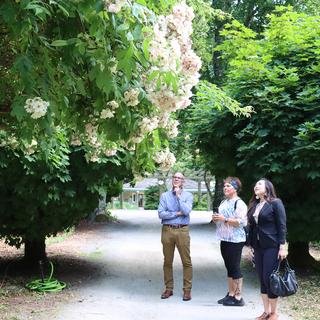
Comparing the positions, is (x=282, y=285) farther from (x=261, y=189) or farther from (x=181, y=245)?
(x=181, y=245)

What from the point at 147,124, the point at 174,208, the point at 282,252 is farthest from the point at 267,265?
the point at 147,124

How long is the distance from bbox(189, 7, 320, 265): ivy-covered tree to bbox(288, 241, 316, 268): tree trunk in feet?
4.78

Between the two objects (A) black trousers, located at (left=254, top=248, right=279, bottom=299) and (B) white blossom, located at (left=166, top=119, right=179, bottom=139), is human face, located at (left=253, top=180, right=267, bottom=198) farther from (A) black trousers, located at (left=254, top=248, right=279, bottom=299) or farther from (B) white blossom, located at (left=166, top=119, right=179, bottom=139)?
(B) white blossom, located at (left=166, top=119, right=179, bottom=139)

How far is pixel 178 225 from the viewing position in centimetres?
873

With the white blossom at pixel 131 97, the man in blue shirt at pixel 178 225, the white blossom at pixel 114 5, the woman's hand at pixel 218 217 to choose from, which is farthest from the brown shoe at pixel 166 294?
the white blossom at pixel 114 5

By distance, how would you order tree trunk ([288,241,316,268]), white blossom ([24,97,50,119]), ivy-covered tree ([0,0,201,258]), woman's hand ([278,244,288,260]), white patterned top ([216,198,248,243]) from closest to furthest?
ivy-covered tree ([0,0,201,258]) → white blossom ([24,97,50,119]) → woman's hand ([278,244,288,260]) → white patterned top ([216,198,248,243]) → tree trunk ([288,241,316,268])

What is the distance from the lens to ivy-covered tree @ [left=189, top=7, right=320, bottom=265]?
922cm

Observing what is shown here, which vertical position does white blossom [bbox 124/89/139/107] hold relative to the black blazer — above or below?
above

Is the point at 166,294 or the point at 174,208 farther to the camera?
the point at 166,294

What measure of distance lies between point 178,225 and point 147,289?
1.81 metres

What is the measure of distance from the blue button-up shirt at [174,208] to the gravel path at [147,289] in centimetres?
136

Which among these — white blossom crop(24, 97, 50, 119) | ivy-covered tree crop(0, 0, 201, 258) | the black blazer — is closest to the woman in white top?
the black blazer

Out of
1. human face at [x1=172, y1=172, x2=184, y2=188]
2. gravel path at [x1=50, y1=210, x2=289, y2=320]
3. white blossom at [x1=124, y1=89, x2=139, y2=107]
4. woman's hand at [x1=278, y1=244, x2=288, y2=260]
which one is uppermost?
white blossom at [x1=124, y1=89, x2=139, y2=107]

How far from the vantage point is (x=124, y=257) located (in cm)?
1385
